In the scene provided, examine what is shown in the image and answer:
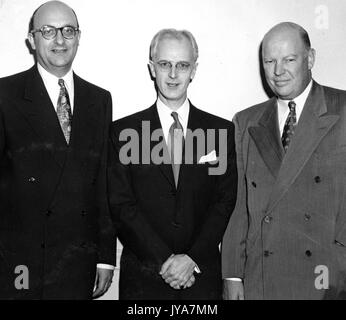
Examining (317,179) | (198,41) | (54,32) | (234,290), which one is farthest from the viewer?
(198,41)

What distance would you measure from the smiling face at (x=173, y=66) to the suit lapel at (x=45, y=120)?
1.82 ft

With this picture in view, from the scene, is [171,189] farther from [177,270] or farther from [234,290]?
[234,290]

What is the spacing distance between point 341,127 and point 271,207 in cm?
51

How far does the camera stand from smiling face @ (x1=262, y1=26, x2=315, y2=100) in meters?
2.58

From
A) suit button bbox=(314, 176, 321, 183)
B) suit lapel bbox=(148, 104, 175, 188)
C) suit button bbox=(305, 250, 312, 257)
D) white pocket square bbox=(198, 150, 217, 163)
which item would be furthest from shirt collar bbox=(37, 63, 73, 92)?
suit button bbox=(305, 250, 312, 257)

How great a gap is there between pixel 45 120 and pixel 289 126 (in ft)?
3.90

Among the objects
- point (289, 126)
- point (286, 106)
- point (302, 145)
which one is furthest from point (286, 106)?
point (302, 145)

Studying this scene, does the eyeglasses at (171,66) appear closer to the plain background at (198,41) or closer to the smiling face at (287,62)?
the smiling face at (287,62)

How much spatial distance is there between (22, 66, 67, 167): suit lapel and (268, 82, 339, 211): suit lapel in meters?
1.05

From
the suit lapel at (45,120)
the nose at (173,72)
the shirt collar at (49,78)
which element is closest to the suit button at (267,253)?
the nose at (173,72)

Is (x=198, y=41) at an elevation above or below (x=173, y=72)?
above

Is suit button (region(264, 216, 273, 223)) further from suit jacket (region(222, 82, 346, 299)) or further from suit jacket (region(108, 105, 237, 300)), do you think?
suit jacket (region(108, 105, 237, 300))

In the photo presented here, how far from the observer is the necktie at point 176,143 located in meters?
2.60

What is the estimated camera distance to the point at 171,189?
254 cm
